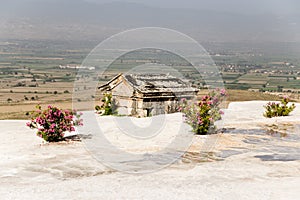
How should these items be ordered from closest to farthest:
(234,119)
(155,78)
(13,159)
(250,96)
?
1. (13,159)
2. (234,119)
3. (155,78)
4. (250,96)

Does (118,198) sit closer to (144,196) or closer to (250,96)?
(144,196)

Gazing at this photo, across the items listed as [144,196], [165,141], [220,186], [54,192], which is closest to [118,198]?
[144,196]

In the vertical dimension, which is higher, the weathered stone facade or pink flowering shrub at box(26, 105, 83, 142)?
the weathered stone facade

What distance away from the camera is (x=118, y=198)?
8.95 m

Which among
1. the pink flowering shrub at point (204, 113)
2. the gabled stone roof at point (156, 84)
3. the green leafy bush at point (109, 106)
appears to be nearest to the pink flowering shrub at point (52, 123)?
the pink flowering shrub at point (204, 113)

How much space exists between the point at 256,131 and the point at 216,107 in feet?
5.42

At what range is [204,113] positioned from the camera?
1611 cm

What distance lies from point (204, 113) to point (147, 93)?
4.23 meters

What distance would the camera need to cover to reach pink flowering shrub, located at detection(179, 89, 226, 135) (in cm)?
1602

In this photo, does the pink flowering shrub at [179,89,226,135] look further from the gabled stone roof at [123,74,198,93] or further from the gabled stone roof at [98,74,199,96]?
the gabled stone roof at [123,74,198,93]

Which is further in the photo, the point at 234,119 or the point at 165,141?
the point at 234,119

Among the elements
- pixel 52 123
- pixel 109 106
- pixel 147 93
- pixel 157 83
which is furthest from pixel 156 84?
pixel 52 123

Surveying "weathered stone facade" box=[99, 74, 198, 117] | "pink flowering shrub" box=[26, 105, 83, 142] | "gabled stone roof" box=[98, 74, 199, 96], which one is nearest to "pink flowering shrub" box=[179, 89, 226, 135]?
"weathered stone facade" box=[99, 74, 198, 117]

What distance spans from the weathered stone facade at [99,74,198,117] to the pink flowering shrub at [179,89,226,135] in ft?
11.4
